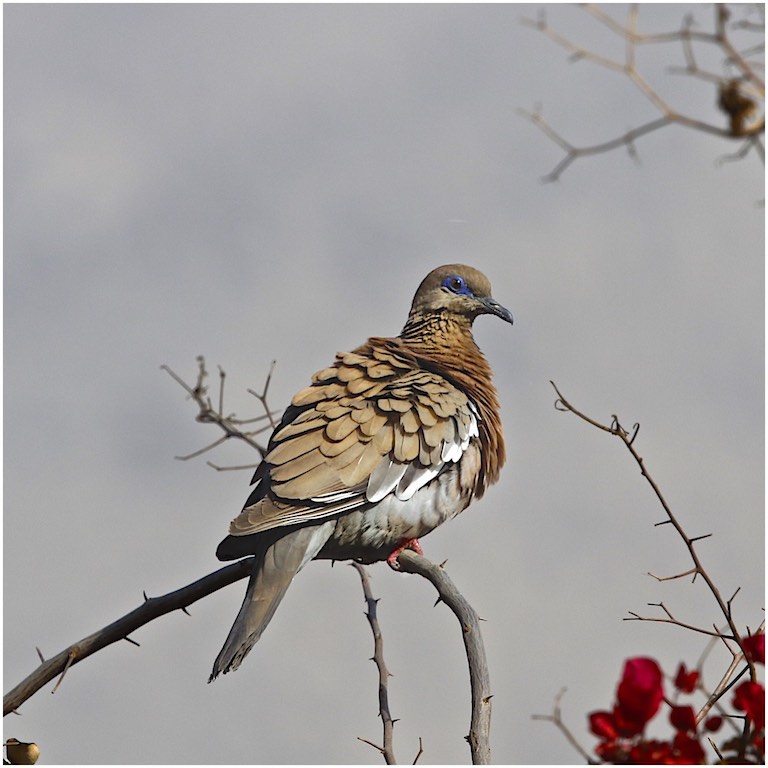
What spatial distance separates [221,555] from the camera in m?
3.61

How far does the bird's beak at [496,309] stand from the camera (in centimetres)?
477

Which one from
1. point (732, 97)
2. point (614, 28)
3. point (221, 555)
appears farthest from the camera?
point (221, 555)

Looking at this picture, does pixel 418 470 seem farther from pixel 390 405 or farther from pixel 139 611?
pixel 139 611

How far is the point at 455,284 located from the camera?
487 centimetres

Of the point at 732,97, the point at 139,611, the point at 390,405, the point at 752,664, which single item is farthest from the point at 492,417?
the point at 732,97

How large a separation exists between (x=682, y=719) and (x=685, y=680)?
0.12m

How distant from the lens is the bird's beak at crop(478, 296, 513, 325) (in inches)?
188

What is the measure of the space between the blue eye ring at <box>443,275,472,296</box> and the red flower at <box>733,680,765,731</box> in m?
3.29

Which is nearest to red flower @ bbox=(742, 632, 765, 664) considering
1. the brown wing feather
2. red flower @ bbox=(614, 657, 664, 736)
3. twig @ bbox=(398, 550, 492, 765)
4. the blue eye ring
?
red flower @ bbox=(614, 657, 664, 736)

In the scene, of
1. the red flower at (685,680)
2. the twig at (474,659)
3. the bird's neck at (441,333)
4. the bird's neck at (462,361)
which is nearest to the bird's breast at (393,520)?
the bird's neck at (462,361)

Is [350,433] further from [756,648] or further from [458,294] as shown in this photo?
[756,648]

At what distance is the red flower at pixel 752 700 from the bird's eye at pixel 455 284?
3.29 metres

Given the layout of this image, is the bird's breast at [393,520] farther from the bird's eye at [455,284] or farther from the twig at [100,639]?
the bird's eye at [455,284]

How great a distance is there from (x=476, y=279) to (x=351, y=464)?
1.34 meters
